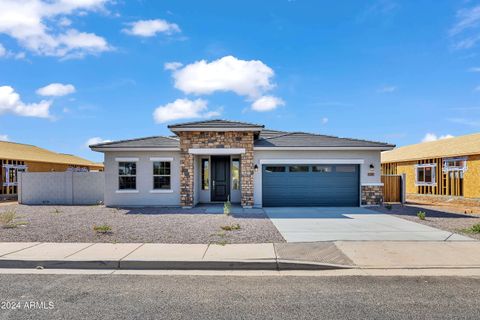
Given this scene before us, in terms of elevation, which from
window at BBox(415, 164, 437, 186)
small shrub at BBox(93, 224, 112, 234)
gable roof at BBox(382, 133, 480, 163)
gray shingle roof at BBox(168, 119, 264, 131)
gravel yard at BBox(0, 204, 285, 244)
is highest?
gray shingle roof at BBox(168, 119, 264, 131)

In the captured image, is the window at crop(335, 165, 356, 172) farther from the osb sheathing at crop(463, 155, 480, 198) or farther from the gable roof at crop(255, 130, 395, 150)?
the osb sheathing at crop(463, 155, 480, 198)

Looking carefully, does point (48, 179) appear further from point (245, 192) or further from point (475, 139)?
point (475, 139)

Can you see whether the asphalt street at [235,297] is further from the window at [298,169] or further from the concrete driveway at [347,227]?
the window at [298,169]

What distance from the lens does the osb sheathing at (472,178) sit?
2005cm

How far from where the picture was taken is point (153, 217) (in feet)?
43.7

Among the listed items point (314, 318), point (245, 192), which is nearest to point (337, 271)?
point (314, 318)

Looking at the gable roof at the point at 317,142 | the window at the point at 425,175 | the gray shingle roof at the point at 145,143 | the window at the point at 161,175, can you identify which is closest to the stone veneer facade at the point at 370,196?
the gable roof at the point at 317,142

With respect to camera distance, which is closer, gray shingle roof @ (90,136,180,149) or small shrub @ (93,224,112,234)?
small shrub @ (93,224,112,234)

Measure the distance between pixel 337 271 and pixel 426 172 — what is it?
22108 mm

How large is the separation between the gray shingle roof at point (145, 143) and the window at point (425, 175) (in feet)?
62.6

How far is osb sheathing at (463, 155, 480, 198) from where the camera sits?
789 inches

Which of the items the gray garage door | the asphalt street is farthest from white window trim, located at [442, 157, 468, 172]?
the asphalt street

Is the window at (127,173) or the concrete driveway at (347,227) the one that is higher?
the window at (127,173)

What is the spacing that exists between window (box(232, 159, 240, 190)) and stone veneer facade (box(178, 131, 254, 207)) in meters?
1.84
